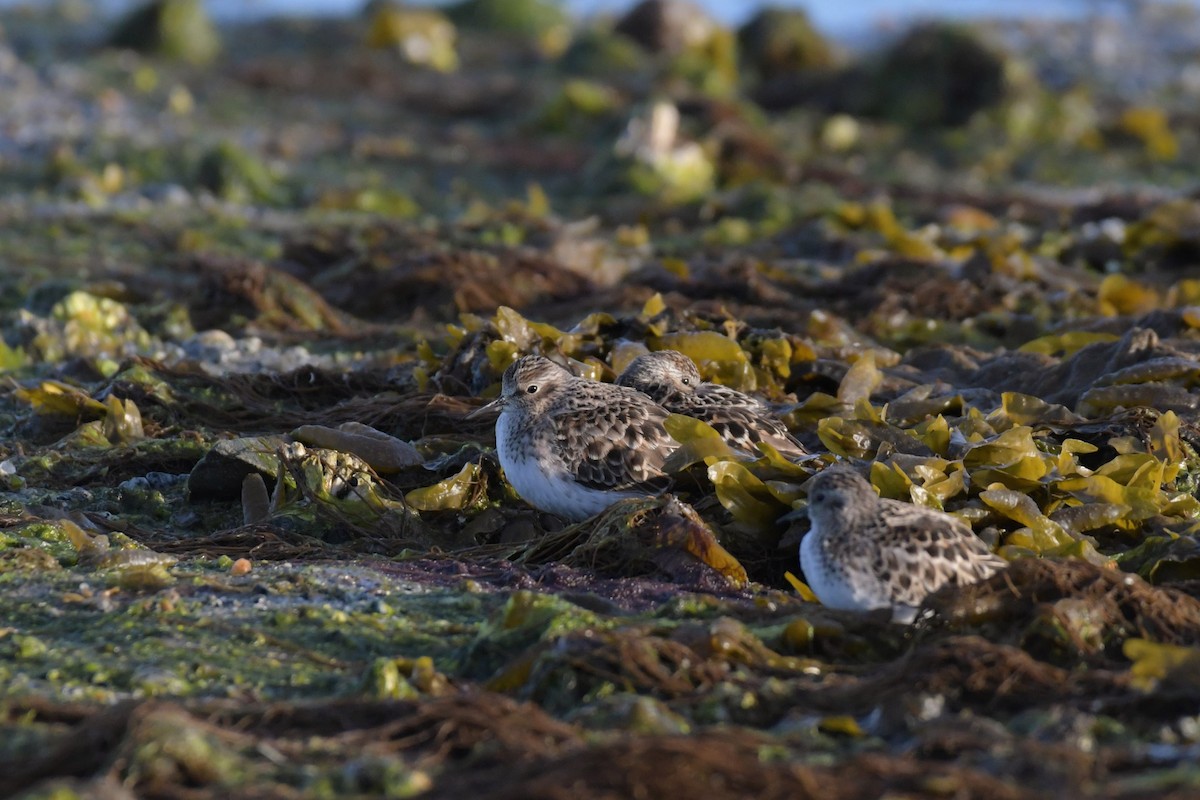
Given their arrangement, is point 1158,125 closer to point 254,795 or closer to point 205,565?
point 205,565

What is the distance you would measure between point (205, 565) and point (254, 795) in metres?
1.89

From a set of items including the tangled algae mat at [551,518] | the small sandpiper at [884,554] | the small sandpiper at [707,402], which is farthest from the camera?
the small sandpiper at [707,402]

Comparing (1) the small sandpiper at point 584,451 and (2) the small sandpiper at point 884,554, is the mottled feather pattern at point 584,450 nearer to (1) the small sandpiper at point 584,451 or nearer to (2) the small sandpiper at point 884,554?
(1) the small sandpiper at point 584,451

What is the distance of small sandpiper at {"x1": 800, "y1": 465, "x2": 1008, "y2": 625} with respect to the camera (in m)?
4.28

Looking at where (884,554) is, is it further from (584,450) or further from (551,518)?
(551,518)

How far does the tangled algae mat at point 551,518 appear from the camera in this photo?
11.4ft

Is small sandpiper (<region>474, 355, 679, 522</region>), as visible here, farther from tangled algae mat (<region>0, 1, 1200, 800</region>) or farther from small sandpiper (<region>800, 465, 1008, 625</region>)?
small sandpiper (<region>800, 465, 1008, 625</region>)

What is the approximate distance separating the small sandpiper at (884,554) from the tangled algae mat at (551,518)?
86 millimetres

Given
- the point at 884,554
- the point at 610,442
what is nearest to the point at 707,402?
the point at 610,442

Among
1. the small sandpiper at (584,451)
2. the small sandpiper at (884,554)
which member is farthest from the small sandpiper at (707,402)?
the small sandpiper at (884,554)

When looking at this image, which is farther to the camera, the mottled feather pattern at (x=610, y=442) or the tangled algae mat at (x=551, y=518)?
the mottled feather pattern at (x=610, y=442)

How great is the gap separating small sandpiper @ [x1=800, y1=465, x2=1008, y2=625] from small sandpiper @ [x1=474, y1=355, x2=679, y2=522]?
3.28 feet

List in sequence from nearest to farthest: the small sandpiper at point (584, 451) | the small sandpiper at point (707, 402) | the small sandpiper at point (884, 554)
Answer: the small sandpiper at point (884, 554) < the small sandpiper at point (584, 451) < the small sandpiper at point (707, 402)

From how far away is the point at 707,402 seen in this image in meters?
5.78
